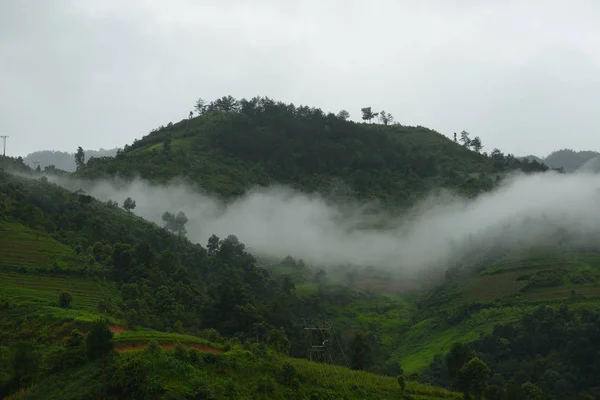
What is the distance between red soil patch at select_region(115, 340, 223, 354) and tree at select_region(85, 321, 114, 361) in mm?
2709

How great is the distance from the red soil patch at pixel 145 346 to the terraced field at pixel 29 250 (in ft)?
62.8

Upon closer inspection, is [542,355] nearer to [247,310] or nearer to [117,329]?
[247,310]

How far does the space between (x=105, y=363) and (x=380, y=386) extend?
19355 mm

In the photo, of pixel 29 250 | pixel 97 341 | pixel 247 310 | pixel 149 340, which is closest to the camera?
pixel 97 341

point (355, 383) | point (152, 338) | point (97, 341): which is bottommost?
point (355, 383)

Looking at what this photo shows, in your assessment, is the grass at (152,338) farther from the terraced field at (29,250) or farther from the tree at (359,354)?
the terraced field at (29,250)

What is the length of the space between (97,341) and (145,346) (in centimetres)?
450

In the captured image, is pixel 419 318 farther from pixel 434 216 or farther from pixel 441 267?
pixel 434 216

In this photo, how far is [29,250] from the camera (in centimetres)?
5841

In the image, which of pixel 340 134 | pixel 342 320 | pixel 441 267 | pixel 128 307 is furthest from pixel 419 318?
pixel 340 134

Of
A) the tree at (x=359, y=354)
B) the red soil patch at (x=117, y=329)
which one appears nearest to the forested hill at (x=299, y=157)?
the tree at (x=359, y=354)

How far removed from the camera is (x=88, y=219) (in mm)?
72125

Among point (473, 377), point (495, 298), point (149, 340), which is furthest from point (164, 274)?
point (495, 298)

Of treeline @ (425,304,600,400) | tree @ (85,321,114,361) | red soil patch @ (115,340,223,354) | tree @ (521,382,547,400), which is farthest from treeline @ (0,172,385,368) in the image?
tree @ (521,382,547,400)
